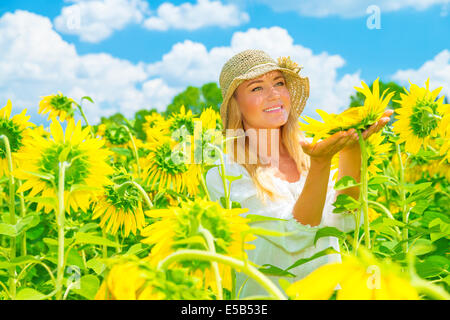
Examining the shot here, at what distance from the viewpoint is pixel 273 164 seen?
151 centimetres

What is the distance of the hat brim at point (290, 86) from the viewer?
1383 millimetres

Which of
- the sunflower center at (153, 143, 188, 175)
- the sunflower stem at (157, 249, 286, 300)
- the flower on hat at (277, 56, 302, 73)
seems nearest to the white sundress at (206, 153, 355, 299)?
the sunflower center at (153, 143, 188, 175)

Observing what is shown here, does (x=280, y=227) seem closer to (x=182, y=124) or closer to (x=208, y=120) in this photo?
(x=208, y=120)

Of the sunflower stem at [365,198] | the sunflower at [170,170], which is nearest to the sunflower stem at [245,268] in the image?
the sunflower stem at [365,198]

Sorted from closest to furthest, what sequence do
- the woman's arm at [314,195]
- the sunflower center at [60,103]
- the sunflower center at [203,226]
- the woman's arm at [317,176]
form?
1. the sunflower center at [203,226]
2. the woman's arm at [317,176]
3. the woman's arm at [314,195]
4. the sunflower center at [60,103]

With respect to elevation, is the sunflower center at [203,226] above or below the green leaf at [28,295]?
above

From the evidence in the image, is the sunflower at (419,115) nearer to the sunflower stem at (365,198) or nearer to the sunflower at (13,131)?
the sunflower stem at (365,198)

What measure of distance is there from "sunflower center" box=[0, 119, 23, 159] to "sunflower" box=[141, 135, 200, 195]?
1.17ft

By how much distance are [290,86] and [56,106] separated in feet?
3.84

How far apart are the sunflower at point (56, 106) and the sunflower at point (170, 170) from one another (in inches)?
37.8

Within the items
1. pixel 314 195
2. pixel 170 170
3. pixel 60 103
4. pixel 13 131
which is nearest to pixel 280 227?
pixel 314 195

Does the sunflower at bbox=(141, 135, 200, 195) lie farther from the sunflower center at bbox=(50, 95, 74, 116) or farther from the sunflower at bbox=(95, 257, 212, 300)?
the sunflower center at bbox=(50, 95, 74, 116)

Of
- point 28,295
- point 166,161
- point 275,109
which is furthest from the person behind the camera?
point 275,109

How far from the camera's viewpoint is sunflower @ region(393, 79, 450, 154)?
3.63 ft
